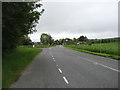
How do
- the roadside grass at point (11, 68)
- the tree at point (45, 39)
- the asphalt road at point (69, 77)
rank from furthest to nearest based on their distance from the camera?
1. the tree at point (45, 39)
2. the roadside grass at point (11, 68)
3. the asphalt road at point (69, 77)

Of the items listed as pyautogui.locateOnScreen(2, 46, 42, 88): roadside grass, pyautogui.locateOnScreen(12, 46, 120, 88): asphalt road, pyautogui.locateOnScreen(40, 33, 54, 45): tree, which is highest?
pyautogui.locateOnScreen(40, 33, 54, 45): tree

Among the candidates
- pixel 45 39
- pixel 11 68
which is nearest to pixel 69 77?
pixel 11 68

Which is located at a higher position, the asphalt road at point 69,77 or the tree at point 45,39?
the tree at point 45,39

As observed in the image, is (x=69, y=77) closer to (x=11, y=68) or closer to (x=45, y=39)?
(x=11, y=68)

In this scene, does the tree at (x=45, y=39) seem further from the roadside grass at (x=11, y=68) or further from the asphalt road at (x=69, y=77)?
the asphalt road at (x=69, y=77)

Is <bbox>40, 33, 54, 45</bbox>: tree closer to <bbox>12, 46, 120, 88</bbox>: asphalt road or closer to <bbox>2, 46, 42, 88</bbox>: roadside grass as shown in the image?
<bbox>2, 46, 42, 88</bbox>: roadside grass

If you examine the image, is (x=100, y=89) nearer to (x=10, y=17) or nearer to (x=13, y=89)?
(x=13, y=89)

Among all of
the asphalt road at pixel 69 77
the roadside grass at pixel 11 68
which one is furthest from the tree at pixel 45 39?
the asphalt road at pixel 69 77

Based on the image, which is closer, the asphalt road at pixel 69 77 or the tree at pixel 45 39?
the asphalt road at pixel 69 77

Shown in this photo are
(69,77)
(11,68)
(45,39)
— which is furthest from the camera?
(45,39)

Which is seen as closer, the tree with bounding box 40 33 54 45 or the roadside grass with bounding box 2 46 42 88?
the roadside grass with bounding box 2 46 42 88

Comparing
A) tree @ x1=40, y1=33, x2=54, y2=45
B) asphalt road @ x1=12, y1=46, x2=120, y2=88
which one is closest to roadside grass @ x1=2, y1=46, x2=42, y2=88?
asphalt road @ x1=12, y1=46, x2=120, y2=88

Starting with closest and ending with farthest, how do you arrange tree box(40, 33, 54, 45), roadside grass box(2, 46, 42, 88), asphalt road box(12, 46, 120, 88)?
asphalt road box(12, 46, 120, 88), roadside grass box(2, 46, 42, 88), tree box(40, 33, 54, 45)

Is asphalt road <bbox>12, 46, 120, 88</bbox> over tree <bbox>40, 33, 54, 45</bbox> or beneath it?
beneath
